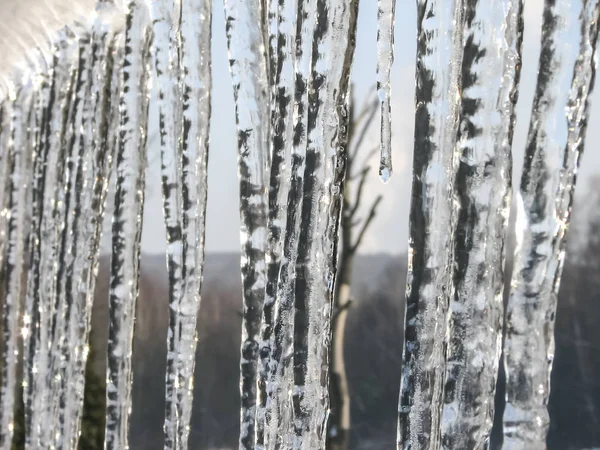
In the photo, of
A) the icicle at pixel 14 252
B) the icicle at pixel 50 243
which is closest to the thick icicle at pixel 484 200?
the icicle at pixel 50 243

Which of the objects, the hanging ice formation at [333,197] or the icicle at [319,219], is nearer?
the hanging ice formation at [333,197]

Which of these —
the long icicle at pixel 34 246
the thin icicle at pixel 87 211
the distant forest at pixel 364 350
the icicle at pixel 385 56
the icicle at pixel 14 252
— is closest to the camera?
the icicle at pixel 385 56

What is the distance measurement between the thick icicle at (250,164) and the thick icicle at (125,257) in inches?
9.8

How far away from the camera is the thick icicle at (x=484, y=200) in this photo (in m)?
0.47

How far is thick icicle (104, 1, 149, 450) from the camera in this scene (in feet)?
2.95

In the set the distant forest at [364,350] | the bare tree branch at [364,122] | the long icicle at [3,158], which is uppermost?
the bare tree branch at [364,122]

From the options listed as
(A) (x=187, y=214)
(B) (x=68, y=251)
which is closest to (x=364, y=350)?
→ (B) (x=68, y=251)

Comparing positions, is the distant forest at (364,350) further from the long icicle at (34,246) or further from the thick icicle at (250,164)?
the thick icicle at (250,164)

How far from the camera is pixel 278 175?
63 centimetres

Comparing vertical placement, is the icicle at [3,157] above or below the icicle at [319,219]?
above

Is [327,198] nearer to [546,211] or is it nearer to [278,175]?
[278,175]

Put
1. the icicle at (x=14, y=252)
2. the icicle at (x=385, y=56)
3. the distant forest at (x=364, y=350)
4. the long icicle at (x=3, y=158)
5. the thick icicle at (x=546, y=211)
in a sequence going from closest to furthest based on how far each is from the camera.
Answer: the thick icicle at (x=546, y=211) → the icicle at (x=385, y=56) → the icicle at (x=14, y=252) → the long icicle at (x=3, y=158) → the distant forest at (x=364, y=350)

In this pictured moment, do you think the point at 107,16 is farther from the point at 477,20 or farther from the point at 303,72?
the point at 477,20

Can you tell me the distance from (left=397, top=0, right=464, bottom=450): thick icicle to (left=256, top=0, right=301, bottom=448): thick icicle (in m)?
0.14
